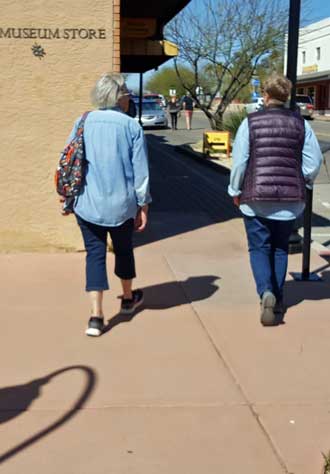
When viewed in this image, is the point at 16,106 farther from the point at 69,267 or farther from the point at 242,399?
the point at 242,399

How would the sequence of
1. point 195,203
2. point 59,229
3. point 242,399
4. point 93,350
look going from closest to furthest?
point 242,399 < point 93,350 < point 59,229 < point 195,203

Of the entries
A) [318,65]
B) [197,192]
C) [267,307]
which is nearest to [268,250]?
[267,307]

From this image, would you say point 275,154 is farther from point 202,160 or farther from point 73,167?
point 202,160

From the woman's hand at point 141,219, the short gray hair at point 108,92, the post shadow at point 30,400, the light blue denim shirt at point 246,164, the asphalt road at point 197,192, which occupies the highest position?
the short gray hair at point 108,92

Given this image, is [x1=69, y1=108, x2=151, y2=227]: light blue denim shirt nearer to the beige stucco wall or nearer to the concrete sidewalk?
the concrete sidewalk

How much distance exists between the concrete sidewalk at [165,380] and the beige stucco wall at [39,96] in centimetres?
80

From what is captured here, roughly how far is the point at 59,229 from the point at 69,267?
2.09 ft

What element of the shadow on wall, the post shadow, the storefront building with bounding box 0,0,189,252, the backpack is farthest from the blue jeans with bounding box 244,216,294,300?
the shadow on wall

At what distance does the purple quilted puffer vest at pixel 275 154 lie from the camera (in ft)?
17.6

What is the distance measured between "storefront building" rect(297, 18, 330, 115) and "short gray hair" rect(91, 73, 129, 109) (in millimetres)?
57536

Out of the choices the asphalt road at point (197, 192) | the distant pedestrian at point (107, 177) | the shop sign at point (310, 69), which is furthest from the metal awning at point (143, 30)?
the shop sign at point (310, 69)

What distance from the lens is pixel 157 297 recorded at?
6.36 m

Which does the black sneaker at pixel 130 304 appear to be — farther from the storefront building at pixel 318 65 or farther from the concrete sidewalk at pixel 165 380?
the storefront building at pixel 318 65

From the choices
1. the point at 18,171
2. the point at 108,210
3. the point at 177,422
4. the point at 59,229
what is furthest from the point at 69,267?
the point at 177,422
